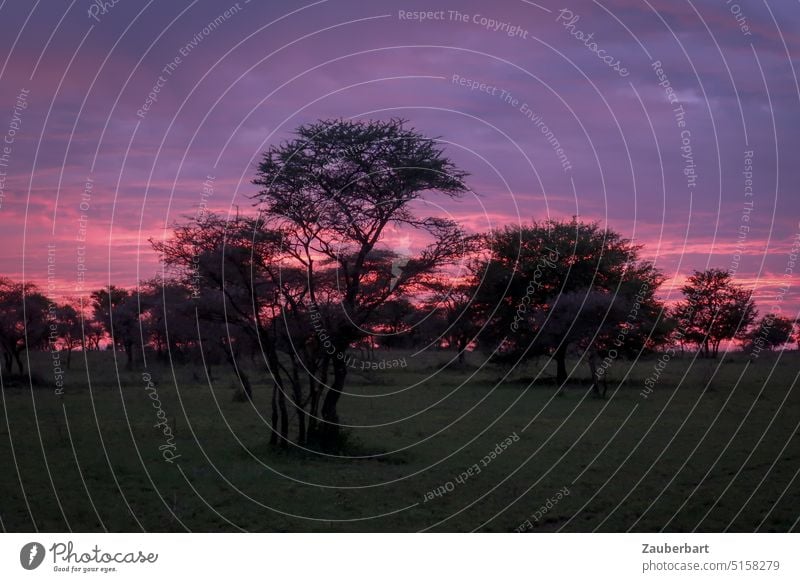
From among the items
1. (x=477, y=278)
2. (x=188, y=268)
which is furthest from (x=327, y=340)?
(x=477, y=278)

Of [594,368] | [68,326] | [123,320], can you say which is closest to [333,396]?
[594,368]

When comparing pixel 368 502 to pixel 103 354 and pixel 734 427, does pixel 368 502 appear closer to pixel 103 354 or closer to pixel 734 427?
pixel 734 427

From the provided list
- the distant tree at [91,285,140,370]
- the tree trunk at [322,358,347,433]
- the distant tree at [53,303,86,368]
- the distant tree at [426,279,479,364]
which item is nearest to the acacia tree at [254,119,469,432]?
the tree trunk at [322,358,347,433]

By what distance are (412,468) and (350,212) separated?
651 centimetres

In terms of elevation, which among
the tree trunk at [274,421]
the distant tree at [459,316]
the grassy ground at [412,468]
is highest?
the distant tree at [459,316]

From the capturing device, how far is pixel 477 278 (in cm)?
4212

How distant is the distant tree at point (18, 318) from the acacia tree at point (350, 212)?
24.7 meters

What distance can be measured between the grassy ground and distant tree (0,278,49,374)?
28.9ft

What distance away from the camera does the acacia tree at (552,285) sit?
143ft

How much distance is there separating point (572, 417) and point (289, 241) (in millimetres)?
13426

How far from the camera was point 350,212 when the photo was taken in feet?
69.8

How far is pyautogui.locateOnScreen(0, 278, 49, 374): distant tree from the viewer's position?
4131cm

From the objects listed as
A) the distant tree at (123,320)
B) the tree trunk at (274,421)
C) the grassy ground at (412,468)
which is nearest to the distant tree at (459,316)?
the grassy ground at (412,468)

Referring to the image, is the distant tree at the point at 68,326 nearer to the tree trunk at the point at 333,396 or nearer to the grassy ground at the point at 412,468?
the grassy ground at the point at 412,468
